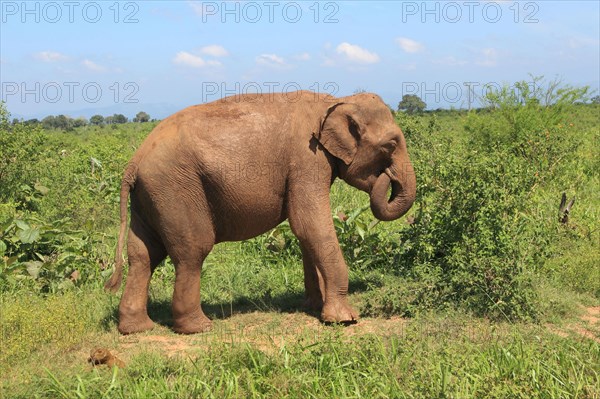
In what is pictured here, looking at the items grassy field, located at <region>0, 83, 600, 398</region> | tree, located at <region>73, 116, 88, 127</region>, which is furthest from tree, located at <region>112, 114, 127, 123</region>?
grassy field, located at <region>0, 83, 600, 398</region>

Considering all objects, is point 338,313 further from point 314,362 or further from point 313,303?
point 314,362

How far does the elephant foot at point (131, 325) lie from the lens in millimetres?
6160

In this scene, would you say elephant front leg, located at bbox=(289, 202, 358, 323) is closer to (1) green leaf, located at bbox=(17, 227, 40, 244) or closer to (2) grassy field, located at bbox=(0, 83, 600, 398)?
(2) grassy field, located at bbox=(0, 83, 600, 398)

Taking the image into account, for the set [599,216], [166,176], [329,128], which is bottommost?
[599,216]

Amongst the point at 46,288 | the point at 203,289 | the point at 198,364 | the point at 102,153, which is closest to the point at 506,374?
the point at 198,364

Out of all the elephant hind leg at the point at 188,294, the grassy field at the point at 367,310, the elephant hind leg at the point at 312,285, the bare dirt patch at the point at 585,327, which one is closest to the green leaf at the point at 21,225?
the grassy field at the point at 367,310

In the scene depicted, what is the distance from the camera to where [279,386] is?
15.4ft

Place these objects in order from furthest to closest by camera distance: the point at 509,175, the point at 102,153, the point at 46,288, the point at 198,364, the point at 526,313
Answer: the point at 102,153, the point at 46,288, the point at 509,175, the point at 526,313, the point at 198,364

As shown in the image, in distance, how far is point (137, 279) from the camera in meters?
6.24

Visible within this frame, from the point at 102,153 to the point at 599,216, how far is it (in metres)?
10.4

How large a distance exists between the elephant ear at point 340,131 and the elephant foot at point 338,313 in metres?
1.34

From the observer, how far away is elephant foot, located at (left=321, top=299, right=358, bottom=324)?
6223 millimetres

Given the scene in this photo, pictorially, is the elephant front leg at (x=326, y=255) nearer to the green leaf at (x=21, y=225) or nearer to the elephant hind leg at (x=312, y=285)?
the elephant hind leg at (x=312, y=285)

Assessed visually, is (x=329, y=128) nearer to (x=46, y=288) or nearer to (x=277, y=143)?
(x=277, y=143)
